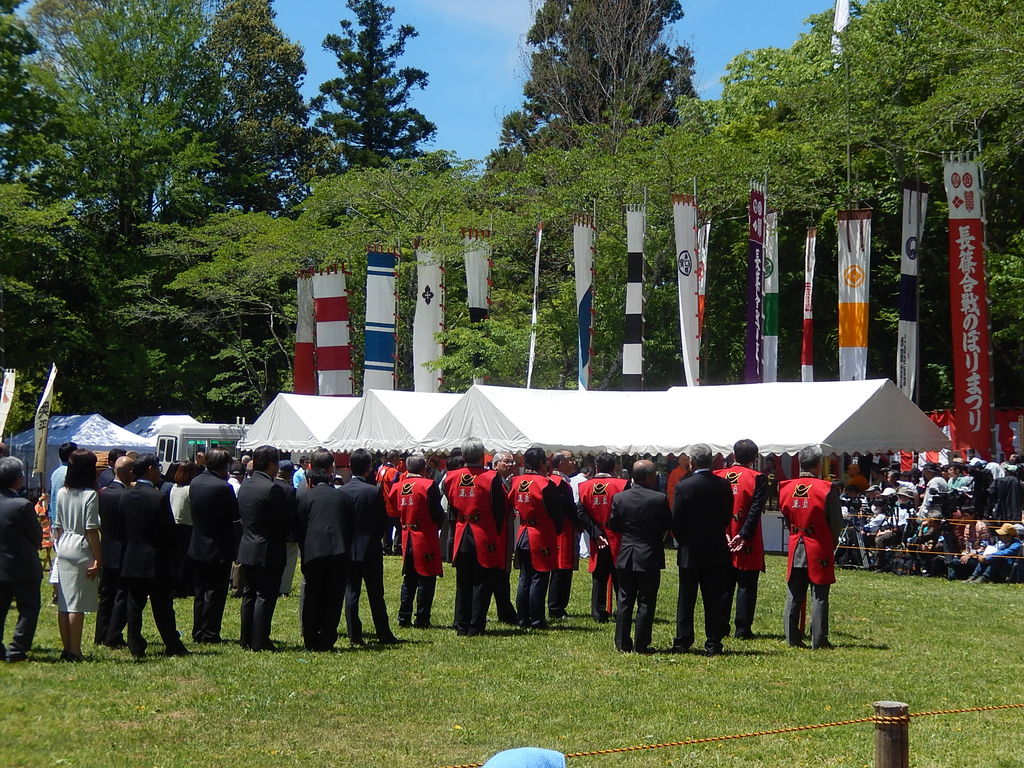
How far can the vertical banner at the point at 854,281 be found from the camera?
989 inches

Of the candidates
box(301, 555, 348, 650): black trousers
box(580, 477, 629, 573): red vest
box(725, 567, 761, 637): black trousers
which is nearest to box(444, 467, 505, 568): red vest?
box(580, 477, 629, 573): red vest

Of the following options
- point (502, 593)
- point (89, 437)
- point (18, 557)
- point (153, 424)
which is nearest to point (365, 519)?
point (502, 593)

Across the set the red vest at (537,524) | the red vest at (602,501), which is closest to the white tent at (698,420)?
the red vest at (602,501)

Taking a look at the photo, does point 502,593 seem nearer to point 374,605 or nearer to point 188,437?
point 374,605

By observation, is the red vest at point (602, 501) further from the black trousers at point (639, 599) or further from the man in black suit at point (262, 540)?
the man in black suit at point (262, 540)

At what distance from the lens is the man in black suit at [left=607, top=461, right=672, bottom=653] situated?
10.1m

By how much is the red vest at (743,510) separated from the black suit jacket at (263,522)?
13.3 feet

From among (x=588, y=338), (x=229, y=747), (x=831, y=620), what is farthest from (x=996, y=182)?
(x=229, y=747)

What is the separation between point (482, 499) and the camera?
11281 millimetres

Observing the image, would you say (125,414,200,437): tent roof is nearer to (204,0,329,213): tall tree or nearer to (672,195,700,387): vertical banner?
(204,0,329,213): tall tree

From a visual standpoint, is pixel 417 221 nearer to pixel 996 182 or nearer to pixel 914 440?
pixel 996 182

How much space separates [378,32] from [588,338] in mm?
30838

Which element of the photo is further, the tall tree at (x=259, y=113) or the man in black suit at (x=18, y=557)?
the tall tree at (x=259, y=113)

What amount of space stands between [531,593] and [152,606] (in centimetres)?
385
